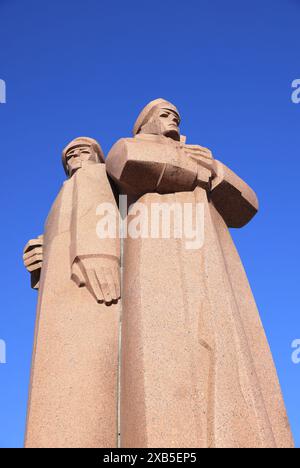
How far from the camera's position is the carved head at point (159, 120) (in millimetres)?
6426

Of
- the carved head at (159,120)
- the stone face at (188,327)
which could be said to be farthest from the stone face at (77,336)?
Result: the carved head at (159,120)

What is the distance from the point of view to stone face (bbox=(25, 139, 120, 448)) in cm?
450

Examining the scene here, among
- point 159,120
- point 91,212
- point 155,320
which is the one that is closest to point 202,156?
point 159,120

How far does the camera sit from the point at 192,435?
4.02 metres

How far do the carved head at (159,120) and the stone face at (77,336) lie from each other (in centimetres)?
106

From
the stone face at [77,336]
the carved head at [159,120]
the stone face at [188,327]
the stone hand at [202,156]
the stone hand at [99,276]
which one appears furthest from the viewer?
the carved head at [159,120]

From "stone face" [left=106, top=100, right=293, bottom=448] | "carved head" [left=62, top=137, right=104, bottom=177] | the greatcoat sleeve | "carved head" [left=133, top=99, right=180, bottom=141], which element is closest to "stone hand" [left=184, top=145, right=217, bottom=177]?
"stone face" [left=106, top=100, right=293, bottom=448]

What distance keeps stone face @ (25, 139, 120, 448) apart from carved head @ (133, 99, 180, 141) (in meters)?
1.06

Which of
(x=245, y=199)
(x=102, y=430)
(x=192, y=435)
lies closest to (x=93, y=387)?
(x=102, y=430)

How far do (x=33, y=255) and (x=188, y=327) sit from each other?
283 cm

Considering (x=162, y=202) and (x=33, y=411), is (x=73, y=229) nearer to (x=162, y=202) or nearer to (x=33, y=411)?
(x=162, y=202)

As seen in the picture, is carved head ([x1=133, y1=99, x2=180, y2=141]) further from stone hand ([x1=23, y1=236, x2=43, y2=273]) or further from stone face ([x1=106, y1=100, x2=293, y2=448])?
stone hand ([x1=23, y1=236, x2=43, y2=273])

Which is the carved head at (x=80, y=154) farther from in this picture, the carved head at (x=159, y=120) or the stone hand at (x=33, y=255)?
the stone hand at (x=33, y=255)

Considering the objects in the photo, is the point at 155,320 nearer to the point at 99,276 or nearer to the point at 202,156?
the point at 99,276
